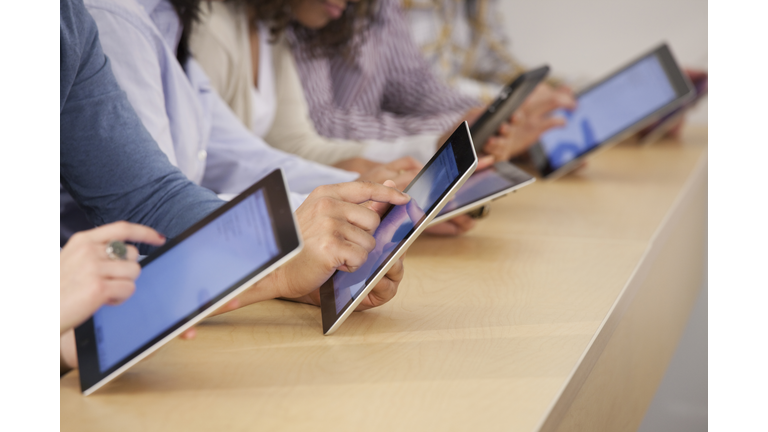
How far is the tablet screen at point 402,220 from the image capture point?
1.43 ft

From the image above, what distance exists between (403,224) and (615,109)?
763 mm

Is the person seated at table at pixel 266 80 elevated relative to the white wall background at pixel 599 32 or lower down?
elevated

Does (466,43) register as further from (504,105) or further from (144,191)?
(144,191)

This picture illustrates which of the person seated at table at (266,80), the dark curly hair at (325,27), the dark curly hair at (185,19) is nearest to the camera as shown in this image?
the dark curly hair at (185,19)

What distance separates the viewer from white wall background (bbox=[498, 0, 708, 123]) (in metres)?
2.05

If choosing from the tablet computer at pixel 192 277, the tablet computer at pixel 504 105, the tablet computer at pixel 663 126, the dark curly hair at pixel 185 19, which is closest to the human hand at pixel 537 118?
the tablet computer at pixel 504 105

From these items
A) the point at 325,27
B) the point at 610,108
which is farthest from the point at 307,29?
the point at 610,108

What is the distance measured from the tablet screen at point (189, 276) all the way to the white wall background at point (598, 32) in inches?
72.2

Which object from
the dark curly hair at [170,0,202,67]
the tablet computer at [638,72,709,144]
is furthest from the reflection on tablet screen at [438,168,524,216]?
the tablet computer at [638,72,709,144]

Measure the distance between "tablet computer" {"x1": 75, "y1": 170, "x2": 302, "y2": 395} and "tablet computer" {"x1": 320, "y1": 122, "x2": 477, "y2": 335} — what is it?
98 millimetres

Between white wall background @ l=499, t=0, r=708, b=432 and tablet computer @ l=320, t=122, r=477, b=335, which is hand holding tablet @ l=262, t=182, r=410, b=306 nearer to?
tablet computer @ l=320, t=122, r=477, b=335

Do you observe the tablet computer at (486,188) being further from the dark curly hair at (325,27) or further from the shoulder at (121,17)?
the dark curly hair at (325,27)

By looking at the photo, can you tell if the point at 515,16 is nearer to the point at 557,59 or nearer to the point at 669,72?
the point at 557,59

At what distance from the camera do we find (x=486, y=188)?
2.30 feet
